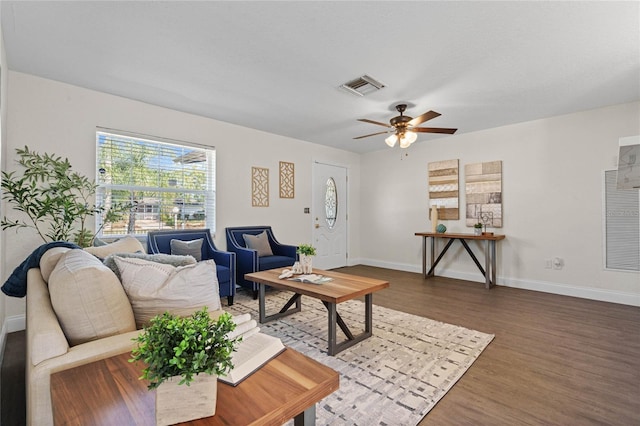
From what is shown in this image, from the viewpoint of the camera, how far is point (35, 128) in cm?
303

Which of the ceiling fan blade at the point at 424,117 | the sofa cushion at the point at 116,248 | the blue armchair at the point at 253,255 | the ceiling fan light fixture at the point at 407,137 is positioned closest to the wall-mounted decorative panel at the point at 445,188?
the ceiling fan light fixture at the point at 407,137

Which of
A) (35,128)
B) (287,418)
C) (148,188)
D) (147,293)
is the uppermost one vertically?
(35,128)

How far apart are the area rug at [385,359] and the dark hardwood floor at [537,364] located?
11cm

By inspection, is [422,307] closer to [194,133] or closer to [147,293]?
[147,293]

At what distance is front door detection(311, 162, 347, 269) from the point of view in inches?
231

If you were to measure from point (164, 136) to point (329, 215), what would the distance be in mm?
3322

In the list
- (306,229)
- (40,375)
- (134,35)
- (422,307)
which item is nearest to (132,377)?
(40,375)

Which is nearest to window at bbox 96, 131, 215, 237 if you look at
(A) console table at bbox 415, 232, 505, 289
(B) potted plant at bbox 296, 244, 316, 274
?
(B) potted plant at bbox 296, 244, 316, 274

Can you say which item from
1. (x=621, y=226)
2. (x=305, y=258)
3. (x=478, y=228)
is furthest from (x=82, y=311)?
(x=621, y=226)

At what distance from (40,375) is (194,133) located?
3.69 meters

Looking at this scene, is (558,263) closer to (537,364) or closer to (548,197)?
(548,197)

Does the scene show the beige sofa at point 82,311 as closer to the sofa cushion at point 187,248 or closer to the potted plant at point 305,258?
the potted plant at point 305,258

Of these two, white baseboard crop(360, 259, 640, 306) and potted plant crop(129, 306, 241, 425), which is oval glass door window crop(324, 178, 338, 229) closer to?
white baseboard crop(360, 259, 640, 306)

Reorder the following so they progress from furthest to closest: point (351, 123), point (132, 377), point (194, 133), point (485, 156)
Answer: point (485, 156), point (351, 123), point (194, 133), point (132, 377)
